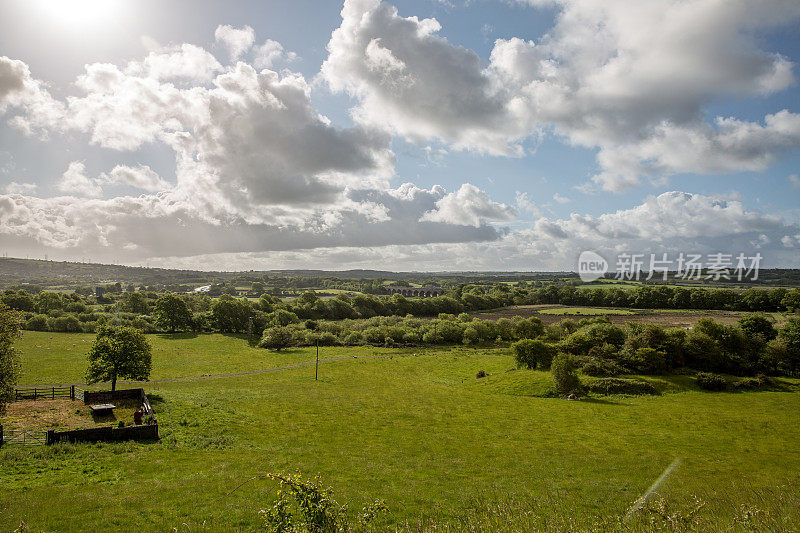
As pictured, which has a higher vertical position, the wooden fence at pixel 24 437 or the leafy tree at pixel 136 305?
the wooden fence at pixel 24 437

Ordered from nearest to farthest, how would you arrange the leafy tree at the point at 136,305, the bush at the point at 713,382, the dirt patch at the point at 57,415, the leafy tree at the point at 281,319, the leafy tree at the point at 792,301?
1. the dirt patch at the point at 57,415
2. the bush at the point at 713,382
3. the leafy tree at the point at 281,319
4. the leafy tree at the point at 792,301
5. the leafy tree at the point at 136,305

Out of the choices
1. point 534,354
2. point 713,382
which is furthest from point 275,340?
point 713,382

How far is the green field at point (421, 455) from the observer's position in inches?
633

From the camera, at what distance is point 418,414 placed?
3675 centimetres

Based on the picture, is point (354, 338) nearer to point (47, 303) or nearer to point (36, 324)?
point (36, 324)

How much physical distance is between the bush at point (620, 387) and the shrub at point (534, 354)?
10198 millimetres

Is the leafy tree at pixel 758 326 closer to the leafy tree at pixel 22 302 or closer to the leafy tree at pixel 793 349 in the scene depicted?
the leafy tree at pixel 793 349

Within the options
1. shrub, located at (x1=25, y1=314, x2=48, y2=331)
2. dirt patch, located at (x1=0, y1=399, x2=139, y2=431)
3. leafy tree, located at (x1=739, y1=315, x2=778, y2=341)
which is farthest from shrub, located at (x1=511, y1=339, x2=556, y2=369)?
shrub, located at (x1=25, y1=314, x2=48, y2=331)

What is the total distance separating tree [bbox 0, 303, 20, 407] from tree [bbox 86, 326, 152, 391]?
1161cm

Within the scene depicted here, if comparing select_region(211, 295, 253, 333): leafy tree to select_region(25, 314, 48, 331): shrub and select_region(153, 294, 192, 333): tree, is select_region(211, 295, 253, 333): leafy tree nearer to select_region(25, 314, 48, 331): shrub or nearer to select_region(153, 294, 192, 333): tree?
select_region(153, 294, 192, 333): tree

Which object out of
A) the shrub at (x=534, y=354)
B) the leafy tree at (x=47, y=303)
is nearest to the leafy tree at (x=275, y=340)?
the shrub at (x=534, y=354)

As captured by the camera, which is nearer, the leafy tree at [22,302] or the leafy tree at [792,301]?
the leafy tree at [22,302]

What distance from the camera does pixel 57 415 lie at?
2958cm

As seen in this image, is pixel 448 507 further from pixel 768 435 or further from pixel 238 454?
pixel 768 435
